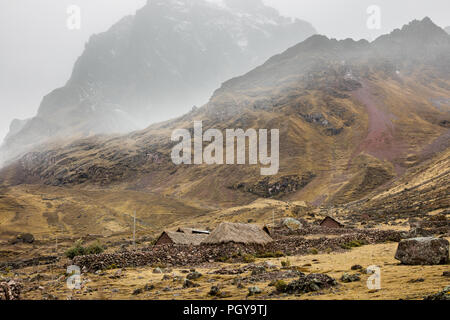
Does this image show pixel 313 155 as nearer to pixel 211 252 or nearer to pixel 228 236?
pixel 228 236

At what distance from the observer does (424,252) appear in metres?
15.3

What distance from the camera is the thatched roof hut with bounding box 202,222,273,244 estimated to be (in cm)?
2902

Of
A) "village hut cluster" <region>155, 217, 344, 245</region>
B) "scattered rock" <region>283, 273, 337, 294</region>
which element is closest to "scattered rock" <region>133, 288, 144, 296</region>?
"scattered rock" <region>283, 273, 337, 294</region>

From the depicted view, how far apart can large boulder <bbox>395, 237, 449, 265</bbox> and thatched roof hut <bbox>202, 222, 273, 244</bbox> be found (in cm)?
1482

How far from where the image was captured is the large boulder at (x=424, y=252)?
585 inches

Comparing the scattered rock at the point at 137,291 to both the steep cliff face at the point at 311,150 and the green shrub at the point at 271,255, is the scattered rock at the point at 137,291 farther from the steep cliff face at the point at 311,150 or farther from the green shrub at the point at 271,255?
the steep cliff face at the point at 311,150

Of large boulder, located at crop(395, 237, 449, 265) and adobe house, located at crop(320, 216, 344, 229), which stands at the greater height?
large boulder, located at crop(395, 237, 449, 265)

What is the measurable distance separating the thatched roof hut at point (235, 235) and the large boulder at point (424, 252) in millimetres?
14817

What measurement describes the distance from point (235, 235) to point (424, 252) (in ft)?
54.5

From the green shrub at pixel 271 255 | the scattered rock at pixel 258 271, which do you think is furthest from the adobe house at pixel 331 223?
the scattered rock at pixel 258 271

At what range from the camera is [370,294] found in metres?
10.7

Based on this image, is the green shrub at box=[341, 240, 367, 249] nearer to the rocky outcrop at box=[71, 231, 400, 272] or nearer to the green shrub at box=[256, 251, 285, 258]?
the rocky outcrop at box=[71, 231, 400, 272]
